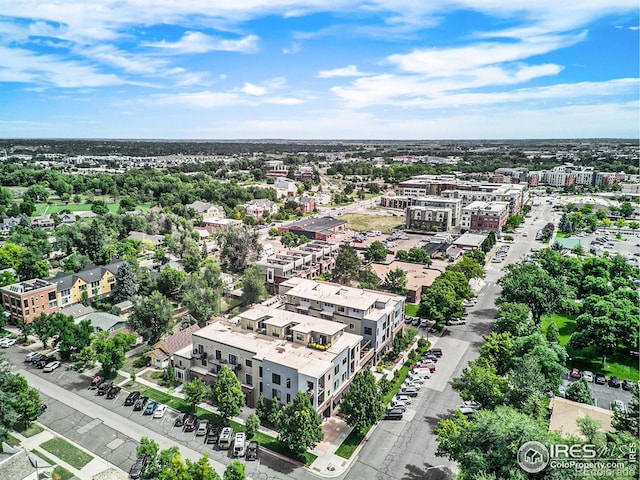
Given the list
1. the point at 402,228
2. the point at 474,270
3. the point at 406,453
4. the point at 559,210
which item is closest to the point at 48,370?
the point at 406,453

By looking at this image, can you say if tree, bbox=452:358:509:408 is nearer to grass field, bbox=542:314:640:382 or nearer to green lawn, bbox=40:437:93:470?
grass field, bbox=542:314:640:382

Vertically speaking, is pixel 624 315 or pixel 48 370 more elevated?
pixel 624 315

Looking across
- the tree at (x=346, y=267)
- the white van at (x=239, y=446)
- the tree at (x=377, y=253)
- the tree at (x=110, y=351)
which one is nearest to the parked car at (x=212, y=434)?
the white van at (x=239, y=446)

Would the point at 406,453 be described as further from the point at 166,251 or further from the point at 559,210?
the point at 559,210

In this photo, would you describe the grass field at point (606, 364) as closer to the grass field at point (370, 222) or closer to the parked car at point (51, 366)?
the parked car at point (51, 366)

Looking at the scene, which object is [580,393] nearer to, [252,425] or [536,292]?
[536,292]

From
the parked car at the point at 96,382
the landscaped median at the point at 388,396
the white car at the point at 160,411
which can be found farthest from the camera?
the parked car at the point at 96,382
